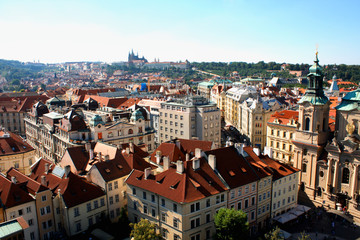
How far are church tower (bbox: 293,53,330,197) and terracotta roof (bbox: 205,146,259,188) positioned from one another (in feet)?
67.3

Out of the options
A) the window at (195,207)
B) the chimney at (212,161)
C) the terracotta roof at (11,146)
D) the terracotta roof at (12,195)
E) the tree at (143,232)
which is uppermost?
the chimney at (212,161)

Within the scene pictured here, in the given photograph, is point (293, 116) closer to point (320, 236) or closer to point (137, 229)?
point (320, 236)

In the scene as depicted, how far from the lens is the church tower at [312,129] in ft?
227

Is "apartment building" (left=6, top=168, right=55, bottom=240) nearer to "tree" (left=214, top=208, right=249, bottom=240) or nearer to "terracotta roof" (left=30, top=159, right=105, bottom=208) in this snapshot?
"terracotta roof" (left=30, top=159, right=105, bottom=208)

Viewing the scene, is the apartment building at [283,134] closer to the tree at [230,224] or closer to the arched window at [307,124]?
the arched window at [307,124]

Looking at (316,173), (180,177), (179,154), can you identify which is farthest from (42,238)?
(316,173)

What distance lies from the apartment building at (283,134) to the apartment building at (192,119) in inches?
697

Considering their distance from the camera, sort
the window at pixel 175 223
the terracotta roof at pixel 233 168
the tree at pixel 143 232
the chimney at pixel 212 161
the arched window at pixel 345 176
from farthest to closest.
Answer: the arched window at pixel 345 176 < the terracotta roof at pixel 233 168 < the chimney at pixel 212 161 < the window at pixel 175 223 < the tree at pixel 143 232

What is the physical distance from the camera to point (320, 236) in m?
56.1

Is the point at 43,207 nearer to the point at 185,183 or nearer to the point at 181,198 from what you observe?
the point at 181,198

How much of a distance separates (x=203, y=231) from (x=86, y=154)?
3156cm

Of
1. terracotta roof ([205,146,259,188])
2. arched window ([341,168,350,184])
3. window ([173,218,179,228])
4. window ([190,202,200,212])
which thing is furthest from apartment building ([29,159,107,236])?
arched window ([341,168,350,184])

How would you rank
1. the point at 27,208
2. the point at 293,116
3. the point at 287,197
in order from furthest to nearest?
the point at 293,116 → the point at 287,197 → the point at 27,208

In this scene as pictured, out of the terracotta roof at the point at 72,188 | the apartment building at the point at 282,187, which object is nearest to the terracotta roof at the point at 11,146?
the terracotta roof at the point at 72,188
